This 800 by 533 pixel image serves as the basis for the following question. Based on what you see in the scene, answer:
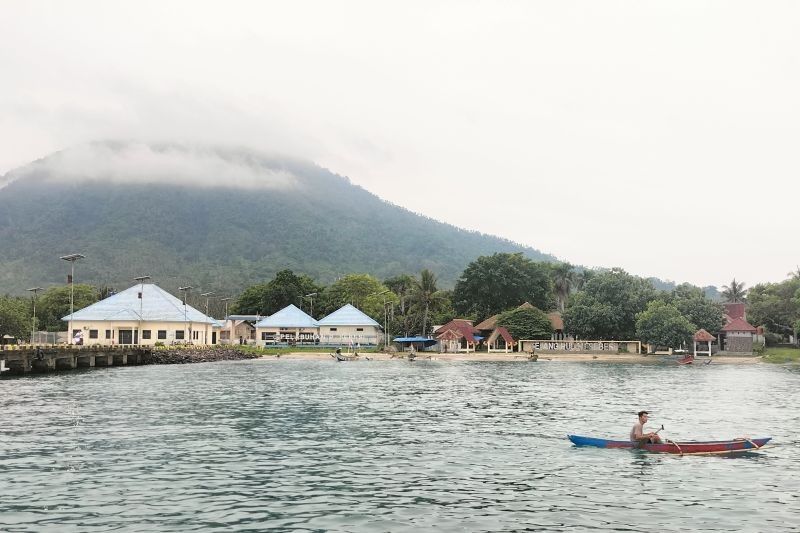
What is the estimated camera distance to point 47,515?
704 inches

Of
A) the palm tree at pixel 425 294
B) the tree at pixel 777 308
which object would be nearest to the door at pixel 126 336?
the palm tree at pixel 425 294

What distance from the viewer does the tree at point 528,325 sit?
425 feet

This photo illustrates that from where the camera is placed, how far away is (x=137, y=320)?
117625 millimetres

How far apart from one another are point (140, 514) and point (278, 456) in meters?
8.30

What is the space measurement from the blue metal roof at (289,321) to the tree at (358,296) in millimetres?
18994

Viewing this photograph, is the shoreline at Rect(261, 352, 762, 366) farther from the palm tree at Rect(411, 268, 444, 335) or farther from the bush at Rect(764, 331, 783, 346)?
the bush at Rect(764, 331, 783, 346)

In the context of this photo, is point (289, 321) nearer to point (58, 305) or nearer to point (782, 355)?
point (58, 305)

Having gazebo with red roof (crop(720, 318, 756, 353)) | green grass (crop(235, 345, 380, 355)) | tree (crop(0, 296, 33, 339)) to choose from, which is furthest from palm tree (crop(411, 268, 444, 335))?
tree (crop(0, 296, 33, 339))

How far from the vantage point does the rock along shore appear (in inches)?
3915

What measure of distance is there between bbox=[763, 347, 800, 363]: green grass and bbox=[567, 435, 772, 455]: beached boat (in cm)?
9322

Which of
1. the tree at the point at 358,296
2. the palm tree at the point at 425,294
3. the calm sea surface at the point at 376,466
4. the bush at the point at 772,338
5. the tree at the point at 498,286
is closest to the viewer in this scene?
the calm sea surface at the point at 376,466

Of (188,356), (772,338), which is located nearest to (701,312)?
(772,338)

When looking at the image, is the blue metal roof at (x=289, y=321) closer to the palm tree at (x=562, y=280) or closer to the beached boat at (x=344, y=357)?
the beached boat at (x=344, y=357)

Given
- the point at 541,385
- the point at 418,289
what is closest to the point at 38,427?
the point at 541,385
